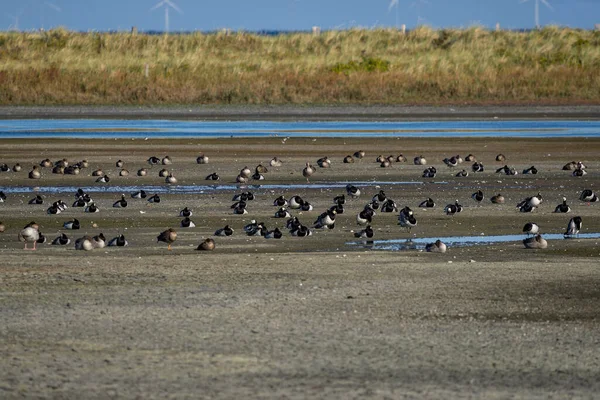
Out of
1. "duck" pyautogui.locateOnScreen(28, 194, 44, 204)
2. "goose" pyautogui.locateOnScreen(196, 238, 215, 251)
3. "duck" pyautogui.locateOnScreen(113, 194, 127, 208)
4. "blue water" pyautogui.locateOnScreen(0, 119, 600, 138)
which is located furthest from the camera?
Answer: "blue water" pyautogui.locateOnScreen(0, 119, 600, 138)

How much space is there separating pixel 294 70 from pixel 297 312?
43.1m

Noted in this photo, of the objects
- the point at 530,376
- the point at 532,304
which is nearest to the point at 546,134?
the point at 532,304

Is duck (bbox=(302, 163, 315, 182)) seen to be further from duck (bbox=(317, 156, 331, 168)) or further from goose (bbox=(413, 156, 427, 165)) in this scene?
goose (bbox=(413, 156, 427, 165))

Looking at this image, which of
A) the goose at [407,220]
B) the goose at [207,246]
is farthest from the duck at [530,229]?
the goose at [207,246]

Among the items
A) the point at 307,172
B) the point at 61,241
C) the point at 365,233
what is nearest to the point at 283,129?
the point at 307,172

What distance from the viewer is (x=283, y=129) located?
1441 inches

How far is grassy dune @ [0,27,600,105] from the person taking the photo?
4841cm

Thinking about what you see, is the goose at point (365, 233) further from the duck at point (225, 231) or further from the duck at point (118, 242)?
the duck at point (118, 242)

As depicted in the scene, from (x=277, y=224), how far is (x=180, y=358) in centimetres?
797

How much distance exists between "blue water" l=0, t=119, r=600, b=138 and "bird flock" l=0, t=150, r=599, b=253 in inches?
349

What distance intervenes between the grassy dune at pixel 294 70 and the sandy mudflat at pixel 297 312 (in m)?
30.4

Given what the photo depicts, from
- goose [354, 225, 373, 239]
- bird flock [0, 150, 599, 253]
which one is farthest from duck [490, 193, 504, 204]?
goose [354, 225, 373, 239]

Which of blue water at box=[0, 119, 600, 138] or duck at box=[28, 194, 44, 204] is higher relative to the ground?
blue water at box=[0, 119, 600, 138]

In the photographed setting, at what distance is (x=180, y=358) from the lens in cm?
838
